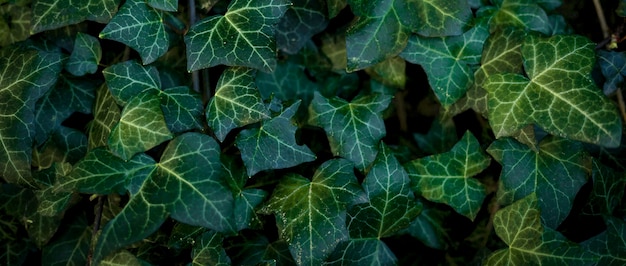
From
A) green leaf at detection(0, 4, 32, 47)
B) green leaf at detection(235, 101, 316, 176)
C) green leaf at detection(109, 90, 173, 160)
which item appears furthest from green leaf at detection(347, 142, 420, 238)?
green leaf at detection(0, 4, 32, 47)

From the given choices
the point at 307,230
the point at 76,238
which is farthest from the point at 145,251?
the point at 307,230

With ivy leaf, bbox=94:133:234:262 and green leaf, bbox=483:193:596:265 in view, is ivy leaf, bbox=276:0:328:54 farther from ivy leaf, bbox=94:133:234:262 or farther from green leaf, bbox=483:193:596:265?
green leaf, bbox=483:193:596:265

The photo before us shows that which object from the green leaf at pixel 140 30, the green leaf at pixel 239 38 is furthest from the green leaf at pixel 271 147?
the green leaf at pixel 140 30

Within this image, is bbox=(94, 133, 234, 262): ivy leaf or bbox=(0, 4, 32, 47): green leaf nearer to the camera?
bbox=(94, 133, 234, 262): ivy leaf

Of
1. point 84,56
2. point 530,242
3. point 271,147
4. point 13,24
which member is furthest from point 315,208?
point 13,24

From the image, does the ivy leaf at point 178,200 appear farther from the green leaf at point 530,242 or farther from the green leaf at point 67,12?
the green leaf at point 530,242

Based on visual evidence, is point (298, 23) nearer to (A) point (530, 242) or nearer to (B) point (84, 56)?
(B) point (84, 56)
